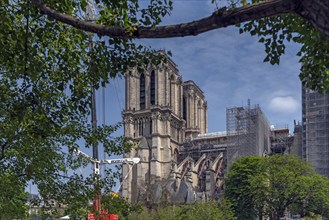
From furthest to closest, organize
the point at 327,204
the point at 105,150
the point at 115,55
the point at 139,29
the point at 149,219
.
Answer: the point at 149,219 → the point at 327,204 → the point at 105,150 → the point at 115,55 → the point at 139,29

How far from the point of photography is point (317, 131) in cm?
7550

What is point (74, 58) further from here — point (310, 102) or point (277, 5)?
point (310, 102)

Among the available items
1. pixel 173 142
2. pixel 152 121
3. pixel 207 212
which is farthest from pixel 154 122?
pixel 207 212

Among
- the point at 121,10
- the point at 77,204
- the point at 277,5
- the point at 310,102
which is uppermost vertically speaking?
the point at 310,102

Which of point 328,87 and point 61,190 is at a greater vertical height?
point 328,87

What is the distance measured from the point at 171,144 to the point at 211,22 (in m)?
110

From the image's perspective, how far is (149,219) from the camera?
6894 cm

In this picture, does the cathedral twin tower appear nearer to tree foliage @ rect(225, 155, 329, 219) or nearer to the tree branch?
tree foliage @ rect(225, 155, 329, 219)

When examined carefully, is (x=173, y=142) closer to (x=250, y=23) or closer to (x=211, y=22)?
(x=250, y=23)

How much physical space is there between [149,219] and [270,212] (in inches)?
732

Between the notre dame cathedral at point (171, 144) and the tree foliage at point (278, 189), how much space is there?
37225 mm

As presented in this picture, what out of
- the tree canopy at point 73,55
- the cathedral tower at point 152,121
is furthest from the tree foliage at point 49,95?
the cathedral tower at point 152,121

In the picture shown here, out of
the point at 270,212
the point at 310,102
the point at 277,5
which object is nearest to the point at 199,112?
the point at 310,102

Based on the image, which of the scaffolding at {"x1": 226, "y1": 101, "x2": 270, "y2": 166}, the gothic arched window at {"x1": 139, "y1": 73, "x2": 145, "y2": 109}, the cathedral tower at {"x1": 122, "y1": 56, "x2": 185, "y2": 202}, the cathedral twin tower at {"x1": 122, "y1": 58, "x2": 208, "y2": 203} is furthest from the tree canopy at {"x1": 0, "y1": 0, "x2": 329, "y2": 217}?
the gothic arched window at {"x1": 139, "y1": 73, "x2": 145, "y2": 109}
